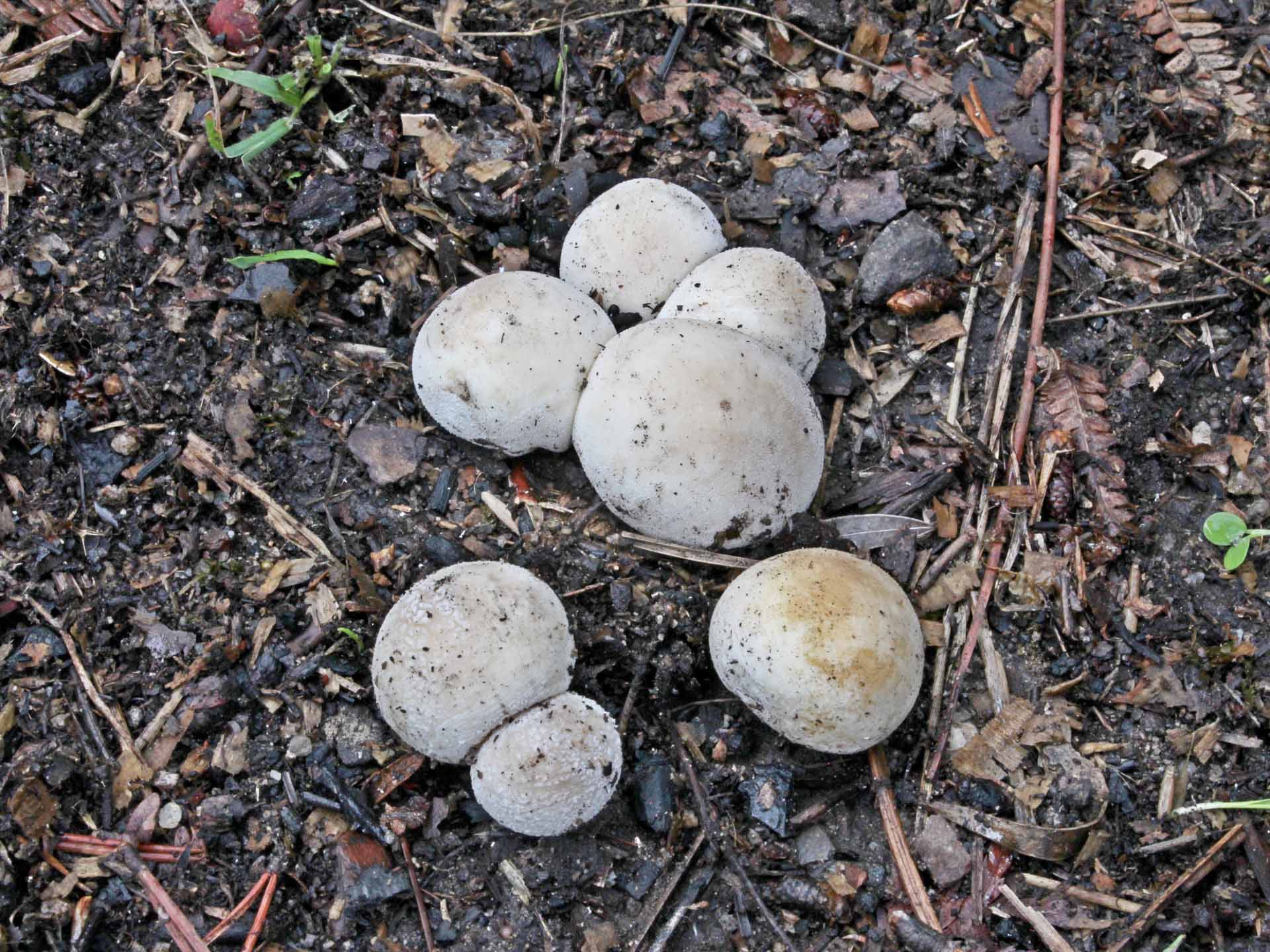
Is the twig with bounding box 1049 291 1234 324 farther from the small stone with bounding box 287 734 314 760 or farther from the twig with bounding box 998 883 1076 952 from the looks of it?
the small stone with bounding box 287 734 314 760

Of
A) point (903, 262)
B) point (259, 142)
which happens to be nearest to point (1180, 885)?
point (903, 262)

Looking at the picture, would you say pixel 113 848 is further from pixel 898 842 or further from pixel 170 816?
pixel 898 842

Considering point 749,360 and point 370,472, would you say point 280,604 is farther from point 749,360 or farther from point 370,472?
point 749,360

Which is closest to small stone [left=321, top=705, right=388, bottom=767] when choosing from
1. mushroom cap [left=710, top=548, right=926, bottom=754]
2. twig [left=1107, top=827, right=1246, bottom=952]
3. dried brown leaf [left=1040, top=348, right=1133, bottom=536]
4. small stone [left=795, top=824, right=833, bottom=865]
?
mushroom cap [left=710, top=548, right=926, bottom=754]

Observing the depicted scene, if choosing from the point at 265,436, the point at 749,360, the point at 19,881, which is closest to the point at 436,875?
the point at 19,881

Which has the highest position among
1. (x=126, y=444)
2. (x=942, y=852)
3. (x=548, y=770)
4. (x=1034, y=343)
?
(x=1034, y=343)

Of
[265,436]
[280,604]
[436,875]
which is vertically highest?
[265,436]
